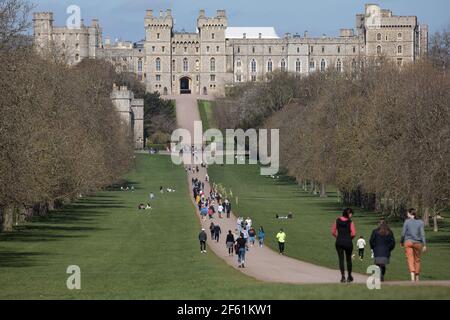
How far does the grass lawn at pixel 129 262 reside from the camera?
21031mm

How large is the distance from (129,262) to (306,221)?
22.7m

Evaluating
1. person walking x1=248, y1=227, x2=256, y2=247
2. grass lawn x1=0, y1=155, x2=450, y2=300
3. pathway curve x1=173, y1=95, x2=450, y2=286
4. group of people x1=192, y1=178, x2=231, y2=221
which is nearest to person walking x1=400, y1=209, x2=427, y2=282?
pathway curve x1=173, y1=95, x2=450, y2=286

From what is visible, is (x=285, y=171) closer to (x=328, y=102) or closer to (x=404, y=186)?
(x=328, y=102)

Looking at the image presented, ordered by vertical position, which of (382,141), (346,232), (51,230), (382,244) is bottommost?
(51,230)

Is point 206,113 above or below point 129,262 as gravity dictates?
above

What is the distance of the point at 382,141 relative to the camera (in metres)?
57.9

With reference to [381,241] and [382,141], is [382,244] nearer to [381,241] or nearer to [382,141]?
[381,241]

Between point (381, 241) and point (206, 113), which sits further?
point (206, 113)

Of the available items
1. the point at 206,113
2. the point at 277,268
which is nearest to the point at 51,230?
the point at 277,268

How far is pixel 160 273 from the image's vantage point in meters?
31.0

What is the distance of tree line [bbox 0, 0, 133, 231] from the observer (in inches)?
1442

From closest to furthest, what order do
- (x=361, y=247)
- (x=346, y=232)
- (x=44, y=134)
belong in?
(x=346, y=232) < (x=361, y=247) < (x=44, y=134)

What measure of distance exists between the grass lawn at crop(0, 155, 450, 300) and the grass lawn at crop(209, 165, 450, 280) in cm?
87
